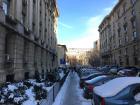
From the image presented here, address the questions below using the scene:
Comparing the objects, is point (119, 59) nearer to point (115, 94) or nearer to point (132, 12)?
point (132, 12)

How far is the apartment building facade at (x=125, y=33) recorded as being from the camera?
52244 mm

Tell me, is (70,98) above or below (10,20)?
below

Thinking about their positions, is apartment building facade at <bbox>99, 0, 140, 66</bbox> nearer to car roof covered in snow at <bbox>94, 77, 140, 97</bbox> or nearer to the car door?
car roof covered in snow at <bbox>94, 77, 140, 97</bbox>

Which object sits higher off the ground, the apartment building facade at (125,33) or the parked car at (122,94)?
the apartment building facade at (125,33)

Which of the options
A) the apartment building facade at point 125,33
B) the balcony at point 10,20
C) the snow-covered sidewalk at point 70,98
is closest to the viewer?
the snow-covered sidewalk at point 70,98

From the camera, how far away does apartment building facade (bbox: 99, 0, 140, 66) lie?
52244 millimetres

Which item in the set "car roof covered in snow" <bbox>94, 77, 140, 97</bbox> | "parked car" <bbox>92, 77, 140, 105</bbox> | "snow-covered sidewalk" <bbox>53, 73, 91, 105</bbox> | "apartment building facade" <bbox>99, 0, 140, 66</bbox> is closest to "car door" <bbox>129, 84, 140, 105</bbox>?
"parked car" <bbox>92, 77, 140, 105</bbox>

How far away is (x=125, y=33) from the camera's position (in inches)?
2389

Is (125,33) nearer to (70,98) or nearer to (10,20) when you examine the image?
(10,20)

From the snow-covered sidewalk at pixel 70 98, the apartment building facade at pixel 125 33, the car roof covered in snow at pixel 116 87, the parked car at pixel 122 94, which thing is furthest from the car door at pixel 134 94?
the apartment building facade at pixel 125 33

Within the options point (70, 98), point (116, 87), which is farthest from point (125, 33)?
point (116, 87)

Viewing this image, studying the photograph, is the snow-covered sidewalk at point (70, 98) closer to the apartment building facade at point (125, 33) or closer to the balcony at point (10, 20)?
the balcony at point (10, 20)

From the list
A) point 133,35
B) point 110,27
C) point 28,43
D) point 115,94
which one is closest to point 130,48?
point 133,35

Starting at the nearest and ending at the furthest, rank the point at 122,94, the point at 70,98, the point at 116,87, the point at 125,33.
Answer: the point at 122,94
the point at 116,87
the point at 70,98
the point at 125,33
